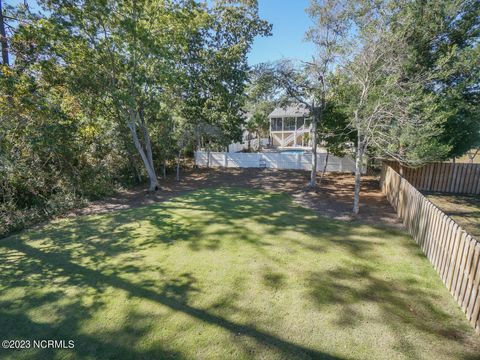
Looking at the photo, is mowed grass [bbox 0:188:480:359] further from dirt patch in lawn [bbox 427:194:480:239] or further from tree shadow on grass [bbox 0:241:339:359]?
dirt patch in lawn [bbox 427:194:480:239]

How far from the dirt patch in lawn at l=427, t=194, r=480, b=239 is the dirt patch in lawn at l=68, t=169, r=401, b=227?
71.5 inches

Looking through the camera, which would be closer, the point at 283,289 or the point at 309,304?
the point at 309,304

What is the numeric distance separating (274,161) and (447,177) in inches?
348

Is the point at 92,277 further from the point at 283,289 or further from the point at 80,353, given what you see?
the point at 283,289

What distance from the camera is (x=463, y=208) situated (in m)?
8.63

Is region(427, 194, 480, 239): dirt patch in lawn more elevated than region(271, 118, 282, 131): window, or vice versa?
region(271, 118, 282, 131): window

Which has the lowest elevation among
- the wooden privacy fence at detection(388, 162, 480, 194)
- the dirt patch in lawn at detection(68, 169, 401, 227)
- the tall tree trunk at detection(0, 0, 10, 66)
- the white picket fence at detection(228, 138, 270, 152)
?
the dirt patch in lawn at detection(68, 169, 401, 227)

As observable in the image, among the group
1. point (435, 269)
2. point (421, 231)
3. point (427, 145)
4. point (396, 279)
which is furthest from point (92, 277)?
point (427, 145)

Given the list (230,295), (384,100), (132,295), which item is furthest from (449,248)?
(132,295)

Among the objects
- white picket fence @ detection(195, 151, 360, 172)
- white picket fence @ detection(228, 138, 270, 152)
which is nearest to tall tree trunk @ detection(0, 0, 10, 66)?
white picket fence @ detection(195, 151, 360, 172)

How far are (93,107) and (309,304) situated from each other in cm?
1093

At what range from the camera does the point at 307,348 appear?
3.10 m

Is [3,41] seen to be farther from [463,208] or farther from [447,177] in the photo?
[447,177]

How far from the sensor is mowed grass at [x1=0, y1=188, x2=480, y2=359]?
124 inches
